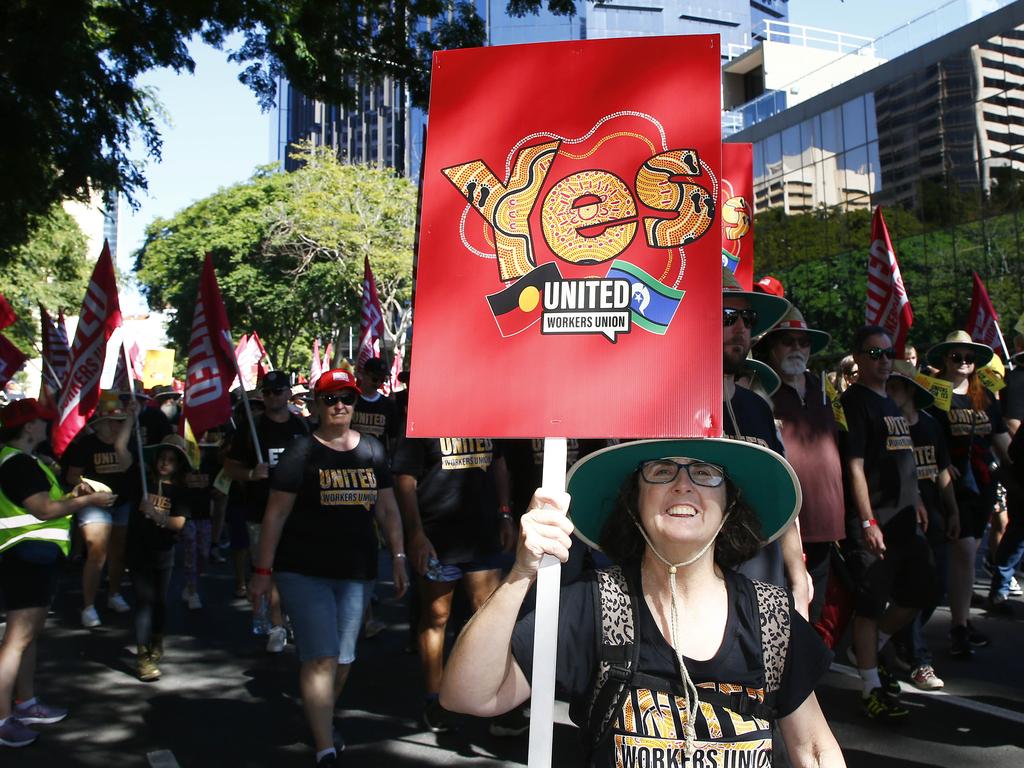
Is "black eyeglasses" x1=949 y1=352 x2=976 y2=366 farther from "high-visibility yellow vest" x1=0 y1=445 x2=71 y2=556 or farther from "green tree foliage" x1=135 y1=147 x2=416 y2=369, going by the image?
"green tree foliage" x1=135 y1=147 x2=416 y2=369

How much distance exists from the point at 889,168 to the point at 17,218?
94.7ft

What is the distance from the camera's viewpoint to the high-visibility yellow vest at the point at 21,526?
554 cm

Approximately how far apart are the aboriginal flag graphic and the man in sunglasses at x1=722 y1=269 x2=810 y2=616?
1778 mm

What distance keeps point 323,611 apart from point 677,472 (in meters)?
2.99

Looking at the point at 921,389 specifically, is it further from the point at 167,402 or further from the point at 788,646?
the point at 167,402

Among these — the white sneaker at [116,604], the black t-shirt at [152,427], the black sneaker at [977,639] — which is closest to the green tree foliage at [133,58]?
the black t-shirt at [152,427]

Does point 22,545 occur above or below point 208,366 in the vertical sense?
below

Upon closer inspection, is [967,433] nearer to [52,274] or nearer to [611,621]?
[611,621]

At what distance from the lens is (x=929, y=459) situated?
21.2 ft

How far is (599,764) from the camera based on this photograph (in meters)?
2.35

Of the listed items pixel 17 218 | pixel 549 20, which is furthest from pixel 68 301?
pixel 549 20

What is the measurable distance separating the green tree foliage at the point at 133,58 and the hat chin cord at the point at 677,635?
8224 mm

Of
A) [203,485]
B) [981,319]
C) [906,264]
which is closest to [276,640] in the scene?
[203,485]

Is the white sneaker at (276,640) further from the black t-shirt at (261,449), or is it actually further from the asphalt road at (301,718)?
the black t-shirt at (261,449)
